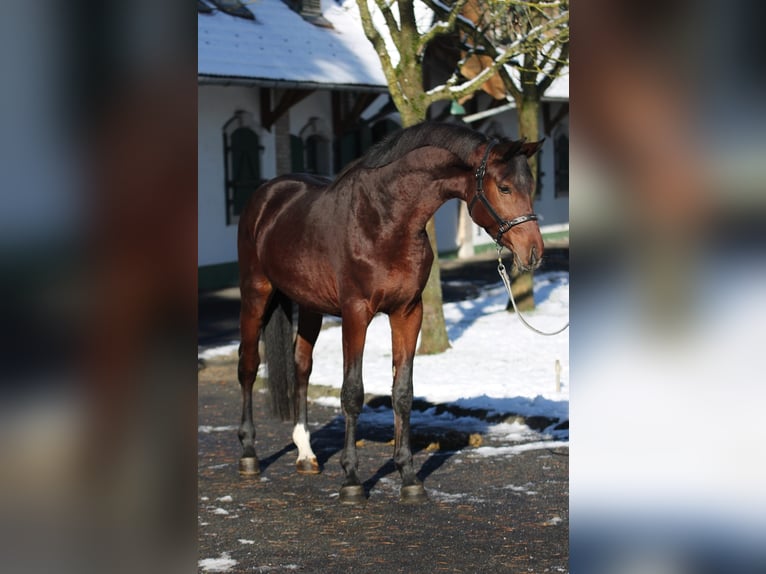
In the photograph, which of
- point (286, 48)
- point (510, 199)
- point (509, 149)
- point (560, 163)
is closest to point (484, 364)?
point (510, 199)

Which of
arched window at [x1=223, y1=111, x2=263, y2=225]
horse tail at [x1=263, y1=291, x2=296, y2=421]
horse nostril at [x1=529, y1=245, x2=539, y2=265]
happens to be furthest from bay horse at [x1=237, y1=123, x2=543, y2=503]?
arched window at [x1=223, y1=111, x2=263, y2=225]

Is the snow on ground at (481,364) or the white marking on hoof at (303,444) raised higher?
the white marking on hoof at (303,444)

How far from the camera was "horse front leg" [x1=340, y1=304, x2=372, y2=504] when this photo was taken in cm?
635

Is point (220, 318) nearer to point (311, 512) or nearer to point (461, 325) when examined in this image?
point (461, 325)

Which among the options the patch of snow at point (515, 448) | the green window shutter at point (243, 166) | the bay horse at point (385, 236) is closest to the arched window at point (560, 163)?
the green window shutter at point (243, 166)

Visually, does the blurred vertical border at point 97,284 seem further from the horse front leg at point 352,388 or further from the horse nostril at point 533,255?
the horse front leg at point 352,388

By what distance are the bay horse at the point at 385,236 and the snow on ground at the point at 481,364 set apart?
76.3 inches

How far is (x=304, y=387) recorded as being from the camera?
7.45 metres

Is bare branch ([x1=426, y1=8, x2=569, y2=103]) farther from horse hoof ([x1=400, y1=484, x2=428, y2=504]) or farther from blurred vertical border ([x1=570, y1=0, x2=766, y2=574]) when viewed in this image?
blurred vertical border ([x1=570, y1=0, x2=766, y2=574])

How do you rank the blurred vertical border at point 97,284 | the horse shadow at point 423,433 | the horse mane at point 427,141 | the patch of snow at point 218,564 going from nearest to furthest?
the blurred vertical border at point 97,284, the patch of snow at point 218,564, the horse mane at point 427,141, the horse shadow at point 423,433

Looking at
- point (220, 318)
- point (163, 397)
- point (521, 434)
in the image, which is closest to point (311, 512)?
point (521, 434)

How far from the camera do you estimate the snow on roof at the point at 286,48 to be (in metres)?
17.8

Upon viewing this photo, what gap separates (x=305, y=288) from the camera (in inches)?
268

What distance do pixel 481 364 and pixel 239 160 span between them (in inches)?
372
